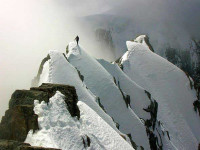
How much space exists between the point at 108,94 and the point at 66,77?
605 inches

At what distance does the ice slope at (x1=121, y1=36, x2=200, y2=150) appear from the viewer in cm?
7294

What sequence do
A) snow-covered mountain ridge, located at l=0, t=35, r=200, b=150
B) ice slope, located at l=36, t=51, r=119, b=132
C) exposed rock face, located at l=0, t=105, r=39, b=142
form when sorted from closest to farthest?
exposed rock face, located at l=0, t=105, r=39, b=142, snow-covered mountain ridge, located at l=0, t=35, r=200, b=150, ice slope, located at l=36, t=51, r=119, b=132

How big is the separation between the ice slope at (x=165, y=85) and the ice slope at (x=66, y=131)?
50.7m

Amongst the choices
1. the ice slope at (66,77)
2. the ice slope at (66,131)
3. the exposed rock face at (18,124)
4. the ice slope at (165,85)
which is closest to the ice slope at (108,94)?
the ice slope at (66,77)

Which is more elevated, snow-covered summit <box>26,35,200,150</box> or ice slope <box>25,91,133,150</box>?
snow-covered summit <box>26,35,200,150</box>

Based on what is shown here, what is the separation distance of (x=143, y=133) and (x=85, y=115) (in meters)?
28.8

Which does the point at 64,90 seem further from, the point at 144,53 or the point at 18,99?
the point at 144,53

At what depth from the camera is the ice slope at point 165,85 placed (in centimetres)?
7294

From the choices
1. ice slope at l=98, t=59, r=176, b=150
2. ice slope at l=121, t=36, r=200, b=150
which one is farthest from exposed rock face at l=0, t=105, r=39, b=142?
ice slope at l=121, t=36, r=200, b=150

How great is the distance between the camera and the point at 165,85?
3091 inches

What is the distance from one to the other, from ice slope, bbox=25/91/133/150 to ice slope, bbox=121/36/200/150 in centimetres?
5070

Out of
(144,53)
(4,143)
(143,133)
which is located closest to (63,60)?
(143,133)

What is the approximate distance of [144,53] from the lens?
79.9 meters

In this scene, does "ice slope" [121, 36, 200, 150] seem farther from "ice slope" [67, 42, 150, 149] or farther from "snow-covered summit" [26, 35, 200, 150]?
"ice slope" [67, 42, 150, 149]
